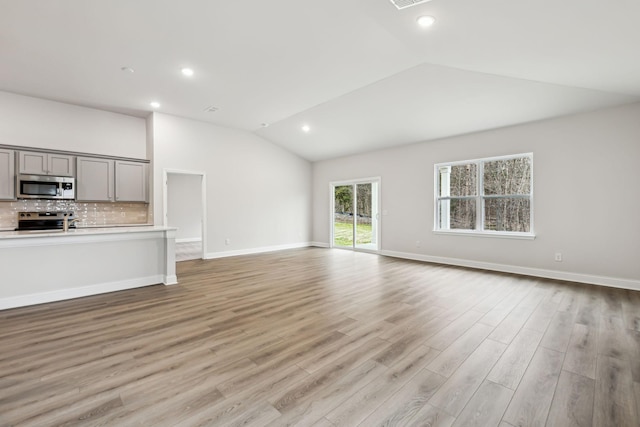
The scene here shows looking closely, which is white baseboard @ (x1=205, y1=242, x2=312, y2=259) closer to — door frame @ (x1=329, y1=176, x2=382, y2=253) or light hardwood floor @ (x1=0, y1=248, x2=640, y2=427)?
door frame @ (x1=329, y1=176, x2=382, y2=253)

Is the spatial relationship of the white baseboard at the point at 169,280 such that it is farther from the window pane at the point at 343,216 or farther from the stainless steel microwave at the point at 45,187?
the window pane at the point at 343,216

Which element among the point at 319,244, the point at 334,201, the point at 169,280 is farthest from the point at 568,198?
the point at 169,280

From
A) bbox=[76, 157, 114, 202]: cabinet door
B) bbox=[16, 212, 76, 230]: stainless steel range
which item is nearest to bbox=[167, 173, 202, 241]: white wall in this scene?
bbox=[76, 157, 114, 202]: cabinet door

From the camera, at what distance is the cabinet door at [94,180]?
538 cm

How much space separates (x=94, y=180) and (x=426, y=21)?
20.1 ft

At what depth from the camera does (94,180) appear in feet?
18.1

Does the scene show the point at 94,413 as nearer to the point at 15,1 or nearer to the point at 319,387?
the point at 319,387

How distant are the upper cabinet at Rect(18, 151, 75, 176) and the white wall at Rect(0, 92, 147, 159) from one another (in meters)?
0.32

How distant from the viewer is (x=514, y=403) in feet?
5.62

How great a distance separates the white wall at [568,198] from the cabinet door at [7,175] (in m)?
7.53

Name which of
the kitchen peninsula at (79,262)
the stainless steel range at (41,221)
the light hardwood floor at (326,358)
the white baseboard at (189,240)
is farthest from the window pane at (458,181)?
the white baseboard at (189,240)

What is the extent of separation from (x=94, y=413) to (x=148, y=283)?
300 cm

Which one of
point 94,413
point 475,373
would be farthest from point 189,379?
point 475,373

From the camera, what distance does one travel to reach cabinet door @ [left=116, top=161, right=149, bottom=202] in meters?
5.78
